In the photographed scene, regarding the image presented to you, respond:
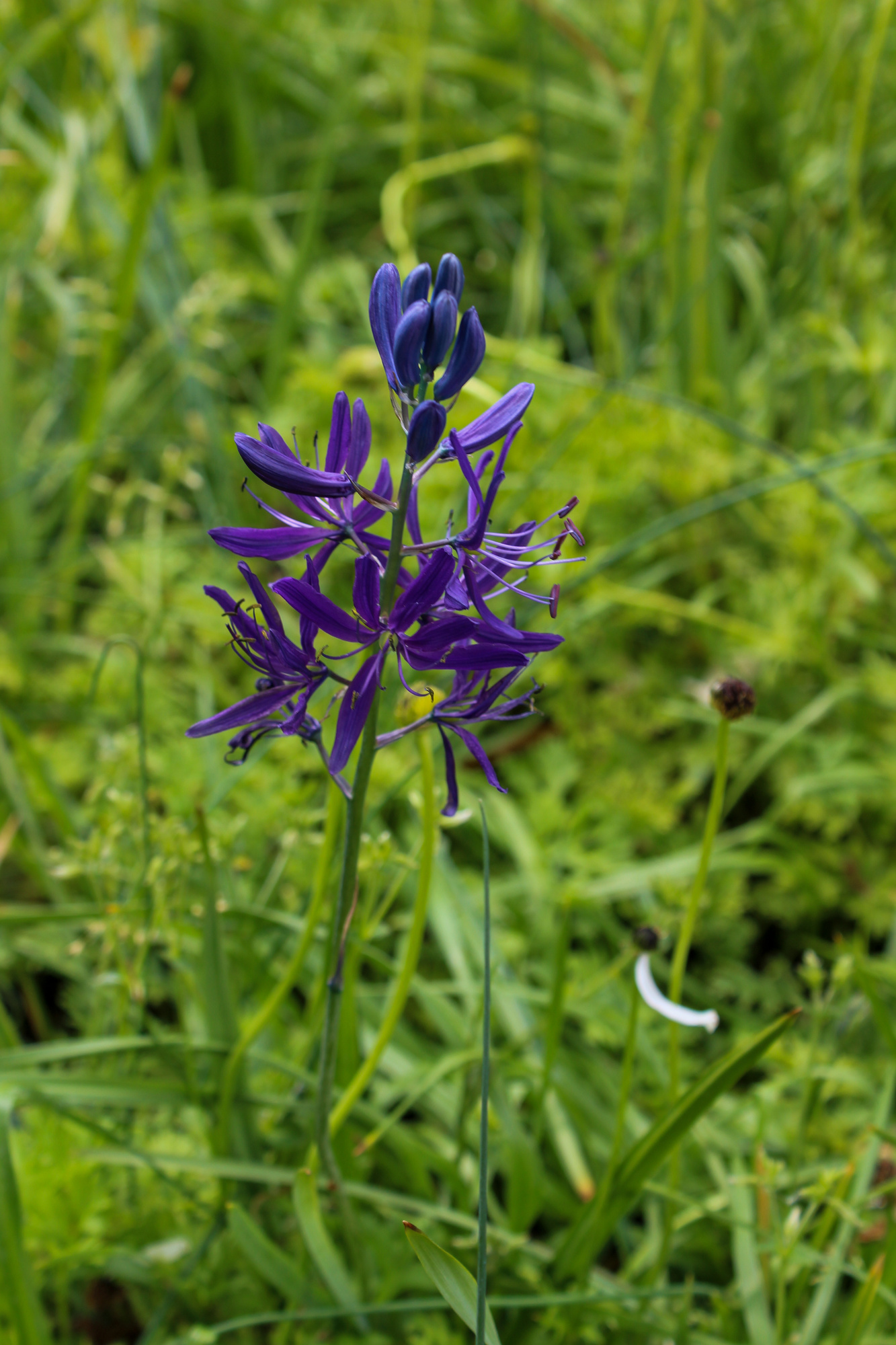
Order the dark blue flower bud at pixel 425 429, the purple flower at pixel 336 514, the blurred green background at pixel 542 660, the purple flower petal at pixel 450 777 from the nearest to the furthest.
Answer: the dark blue flower bud at pixel 425 429 → the purple flower at pixel 336 514 → the purple flower petal at pixel 450 777 → the blurred green background at pixel 542 660

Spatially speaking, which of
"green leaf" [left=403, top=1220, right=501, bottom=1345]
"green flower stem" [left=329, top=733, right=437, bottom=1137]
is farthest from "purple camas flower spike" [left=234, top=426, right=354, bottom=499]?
"green leaf" [left=403, top=1220, right=501, bottom=1345]

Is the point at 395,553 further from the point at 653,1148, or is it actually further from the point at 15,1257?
the point at 15,1257

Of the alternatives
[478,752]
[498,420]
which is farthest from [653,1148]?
[498,420]

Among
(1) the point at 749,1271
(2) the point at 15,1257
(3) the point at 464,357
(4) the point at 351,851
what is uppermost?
(3) the point at 464,357

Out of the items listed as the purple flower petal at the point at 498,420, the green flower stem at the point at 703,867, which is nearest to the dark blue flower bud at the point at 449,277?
the purple flower petal at the point at 498,420

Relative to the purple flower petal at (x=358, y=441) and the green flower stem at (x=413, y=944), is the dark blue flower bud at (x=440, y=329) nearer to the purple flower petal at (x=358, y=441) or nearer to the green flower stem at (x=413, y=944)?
the purple flower petal at (x=358, y=441)

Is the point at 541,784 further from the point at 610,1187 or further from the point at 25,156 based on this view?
the point at 25,156

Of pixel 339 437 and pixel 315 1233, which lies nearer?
pixel 339 437
